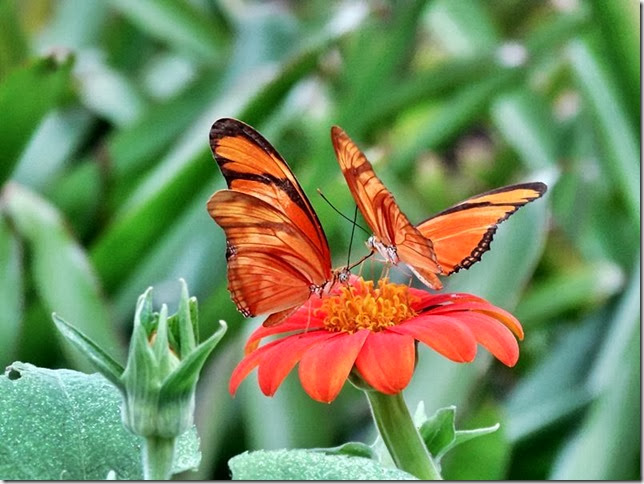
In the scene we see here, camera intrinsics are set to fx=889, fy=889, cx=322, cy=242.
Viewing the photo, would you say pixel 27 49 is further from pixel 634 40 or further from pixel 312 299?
pixel 312 299

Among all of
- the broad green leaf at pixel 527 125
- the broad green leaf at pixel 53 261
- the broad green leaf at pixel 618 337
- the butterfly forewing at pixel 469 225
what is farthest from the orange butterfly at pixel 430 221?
the broad green leaf at pixel 527 125

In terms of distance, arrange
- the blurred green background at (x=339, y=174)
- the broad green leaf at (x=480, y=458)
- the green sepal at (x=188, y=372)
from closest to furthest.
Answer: the green sepal at (x=188, y=372) < the broad green leaf at (x=480, y=458) < the blurred green background at (x=339, y=174)

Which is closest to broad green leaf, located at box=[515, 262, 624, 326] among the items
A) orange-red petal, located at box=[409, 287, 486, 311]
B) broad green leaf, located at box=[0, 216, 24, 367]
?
broad green leaf, located at box=[0, 216, 24, 367]

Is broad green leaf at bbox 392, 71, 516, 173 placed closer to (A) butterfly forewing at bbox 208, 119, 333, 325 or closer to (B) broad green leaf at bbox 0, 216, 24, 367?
(B) broad green leaf at bbox 0, 216, 24, 367

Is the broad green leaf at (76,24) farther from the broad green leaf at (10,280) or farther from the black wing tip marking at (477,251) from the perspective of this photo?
the black wing tip marking at (477,251)

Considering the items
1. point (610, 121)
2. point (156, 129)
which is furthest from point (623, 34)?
point (156, 129)

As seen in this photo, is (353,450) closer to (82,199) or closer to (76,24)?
(82,199)

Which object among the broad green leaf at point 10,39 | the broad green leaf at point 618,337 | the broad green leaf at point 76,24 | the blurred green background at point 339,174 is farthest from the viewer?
the broad green leaf at point 76,24

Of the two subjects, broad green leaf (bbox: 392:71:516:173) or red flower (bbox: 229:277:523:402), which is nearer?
red flower (bbox: 229:277:523:402)
